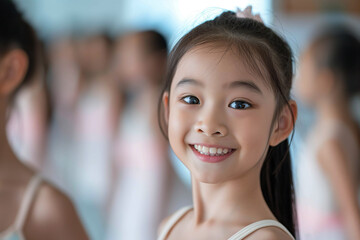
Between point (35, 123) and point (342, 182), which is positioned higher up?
point (35, 123)

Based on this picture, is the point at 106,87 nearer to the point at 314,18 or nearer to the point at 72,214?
the point at 314,18

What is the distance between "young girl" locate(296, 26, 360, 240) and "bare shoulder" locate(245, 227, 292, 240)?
111cm

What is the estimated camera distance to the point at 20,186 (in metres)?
1.22

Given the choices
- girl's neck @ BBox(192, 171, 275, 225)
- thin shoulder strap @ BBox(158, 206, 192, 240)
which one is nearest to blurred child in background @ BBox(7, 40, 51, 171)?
thin shoulder strap @ BBox(158, 206, 192, 240)

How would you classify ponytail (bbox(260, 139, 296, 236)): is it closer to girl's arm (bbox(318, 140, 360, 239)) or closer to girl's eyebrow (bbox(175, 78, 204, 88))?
girl's eyebrow (bbox(175, 78, 204, 88))

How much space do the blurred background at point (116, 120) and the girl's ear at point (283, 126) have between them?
1.12 metres

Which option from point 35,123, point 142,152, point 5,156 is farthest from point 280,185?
point 35,123

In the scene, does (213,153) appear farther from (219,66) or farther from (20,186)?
(20,186)

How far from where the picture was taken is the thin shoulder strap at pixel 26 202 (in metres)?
1.16

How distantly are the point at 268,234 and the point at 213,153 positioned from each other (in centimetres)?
15

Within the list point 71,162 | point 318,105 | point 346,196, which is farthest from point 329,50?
point 71,162

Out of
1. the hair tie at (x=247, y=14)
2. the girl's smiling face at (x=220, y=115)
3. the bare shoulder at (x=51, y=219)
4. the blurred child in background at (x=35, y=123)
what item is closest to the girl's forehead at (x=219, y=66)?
the girl's smiling face at (x=220, y=115)

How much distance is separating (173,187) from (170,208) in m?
0.10

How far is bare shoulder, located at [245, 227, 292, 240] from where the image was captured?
854 millimetres
